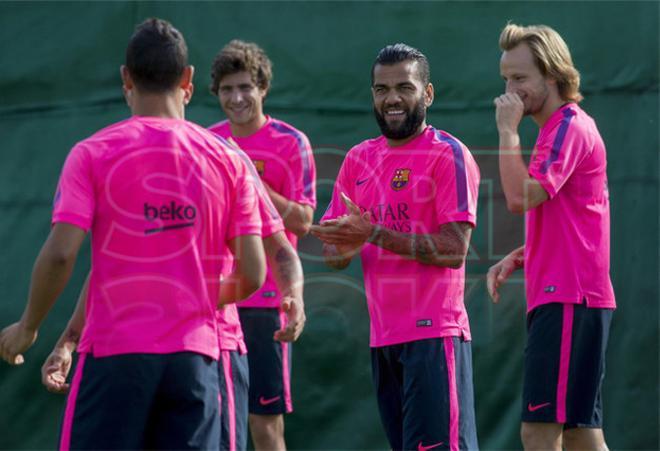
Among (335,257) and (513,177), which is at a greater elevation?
(513,177)

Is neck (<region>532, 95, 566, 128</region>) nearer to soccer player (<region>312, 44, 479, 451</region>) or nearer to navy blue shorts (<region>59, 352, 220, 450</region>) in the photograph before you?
soccer player (<region>312, 44, 479, 451</region>)

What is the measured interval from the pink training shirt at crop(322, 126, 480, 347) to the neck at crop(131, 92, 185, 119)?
1.33 m

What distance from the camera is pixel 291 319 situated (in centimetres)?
356

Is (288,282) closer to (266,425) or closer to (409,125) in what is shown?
(409,125)

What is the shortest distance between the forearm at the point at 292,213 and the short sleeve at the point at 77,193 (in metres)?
2.40

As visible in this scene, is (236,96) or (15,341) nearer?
(15,341)

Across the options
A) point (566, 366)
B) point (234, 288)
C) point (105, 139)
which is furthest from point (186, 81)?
point (566, 366)

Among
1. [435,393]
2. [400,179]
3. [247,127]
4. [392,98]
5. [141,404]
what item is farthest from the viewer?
[247,127]

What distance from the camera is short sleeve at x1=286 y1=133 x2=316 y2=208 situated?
581cm

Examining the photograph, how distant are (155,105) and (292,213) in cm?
231

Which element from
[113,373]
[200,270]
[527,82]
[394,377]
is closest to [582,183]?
[527,82]

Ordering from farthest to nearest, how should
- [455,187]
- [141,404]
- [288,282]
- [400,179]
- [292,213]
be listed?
[292,213], [400,179], [455,187], [288,282], [141,404]

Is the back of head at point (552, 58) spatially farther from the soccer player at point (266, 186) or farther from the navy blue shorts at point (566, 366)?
the soccer player at point (266, 186)

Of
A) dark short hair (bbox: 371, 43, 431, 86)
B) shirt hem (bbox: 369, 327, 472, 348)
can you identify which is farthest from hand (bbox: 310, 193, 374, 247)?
dark short hair (bbox: 371, 43, 431, 86)
